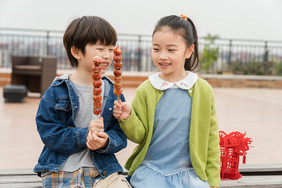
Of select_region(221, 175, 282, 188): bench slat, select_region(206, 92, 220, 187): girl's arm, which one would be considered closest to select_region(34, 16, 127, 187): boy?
select_region(206, 92, 220, 187): girl's arm

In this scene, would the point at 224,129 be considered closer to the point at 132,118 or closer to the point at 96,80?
the point at 132,118

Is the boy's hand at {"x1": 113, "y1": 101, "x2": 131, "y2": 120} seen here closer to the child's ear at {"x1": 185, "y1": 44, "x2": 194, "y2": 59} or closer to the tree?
the child's ear at {"x1": 185, "y1": 44, "x2": 194, "y2": 59}

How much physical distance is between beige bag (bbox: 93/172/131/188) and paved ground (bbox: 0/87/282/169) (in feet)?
5.76

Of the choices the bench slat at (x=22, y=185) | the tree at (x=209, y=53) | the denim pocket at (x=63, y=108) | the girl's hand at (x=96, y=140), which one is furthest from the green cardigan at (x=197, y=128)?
the tree at (x=209, y=53)

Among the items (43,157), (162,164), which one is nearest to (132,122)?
(162,164)

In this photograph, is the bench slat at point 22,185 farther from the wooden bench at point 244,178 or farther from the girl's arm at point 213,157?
the girl's arm at point 213,157

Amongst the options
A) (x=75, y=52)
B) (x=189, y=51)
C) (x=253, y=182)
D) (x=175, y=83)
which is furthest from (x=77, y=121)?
(x=253, y=182)

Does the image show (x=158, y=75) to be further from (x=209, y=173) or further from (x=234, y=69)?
(x=234, y=69)

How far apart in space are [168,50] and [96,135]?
640 millimetres

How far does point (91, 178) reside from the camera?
7.44ft

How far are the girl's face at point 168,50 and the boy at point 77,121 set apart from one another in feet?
0.81

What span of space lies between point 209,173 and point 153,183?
355mm

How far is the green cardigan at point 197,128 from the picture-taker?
7.84 ft

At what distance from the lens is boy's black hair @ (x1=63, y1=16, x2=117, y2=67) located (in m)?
2.27
